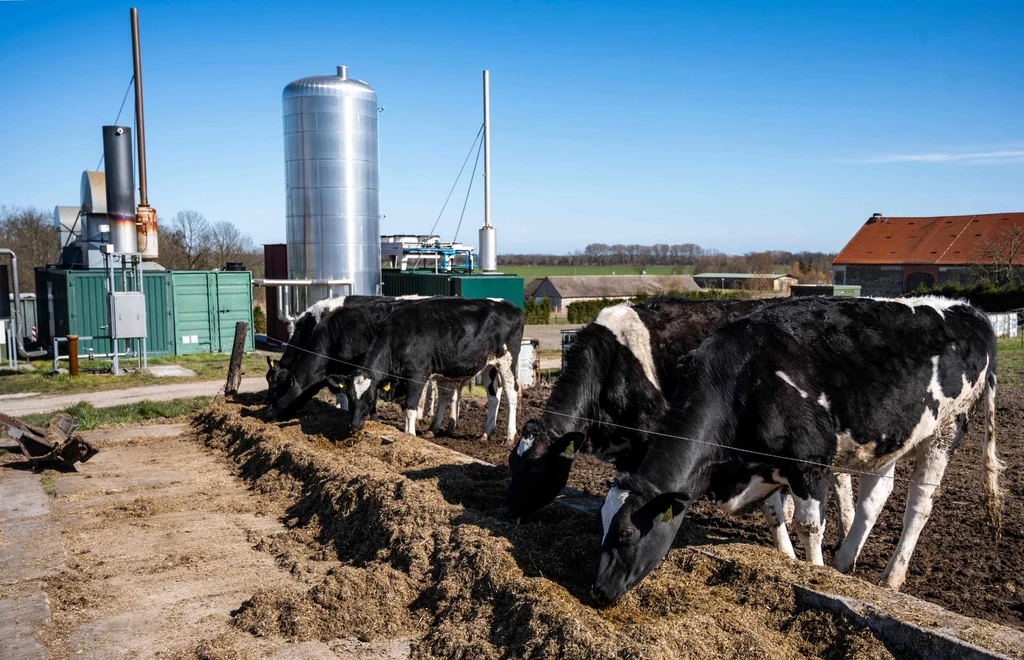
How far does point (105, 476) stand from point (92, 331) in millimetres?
14697

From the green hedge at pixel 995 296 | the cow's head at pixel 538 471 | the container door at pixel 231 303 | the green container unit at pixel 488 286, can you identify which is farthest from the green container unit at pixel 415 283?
the green hedge at pixel 995 296

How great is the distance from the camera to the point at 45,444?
38.3 ft

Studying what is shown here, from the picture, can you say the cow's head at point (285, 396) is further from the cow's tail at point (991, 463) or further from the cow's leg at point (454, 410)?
the cow's tail at point (991, 463)

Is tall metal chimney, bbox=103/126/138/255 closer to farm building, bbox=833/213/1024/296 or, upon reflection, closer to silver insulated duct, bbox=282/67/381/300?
silver insulated duct, bbox=282/67/381/300

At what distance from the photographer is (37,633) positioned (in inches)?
243

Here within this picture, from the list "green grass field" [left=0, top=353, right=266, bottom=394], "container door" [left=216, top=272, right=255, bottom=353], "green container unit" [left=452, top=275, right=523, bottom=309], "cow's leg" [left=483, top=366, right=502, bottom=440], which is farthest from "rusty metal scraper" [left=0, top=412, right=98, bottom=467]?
"container door" [left=216, top=272, right=255, bottom=353]

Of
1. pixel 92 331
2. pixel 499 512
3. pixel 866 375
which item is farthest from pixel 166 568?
pixel 92 331

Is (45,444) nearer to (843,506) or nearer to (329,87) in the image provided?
(843,506)

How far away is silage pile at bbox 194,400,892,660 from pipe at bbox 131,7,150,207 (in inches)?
673

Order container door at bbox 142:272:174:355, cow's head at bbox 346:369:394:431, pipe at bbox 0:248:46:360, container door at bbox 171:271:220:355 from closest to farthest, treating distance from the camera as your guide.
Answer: cow's head at bbox 346:369:394:431
pipe at bbox 0:248:46:360
container door at bbox 142:272:174:355
container door at bbox 171:271:220:355

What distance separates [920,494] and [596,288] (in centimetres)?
5118

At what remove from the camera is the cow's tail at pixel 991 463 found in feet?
24.3

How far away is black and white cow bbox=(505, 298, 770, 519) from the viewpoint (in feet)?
26.5

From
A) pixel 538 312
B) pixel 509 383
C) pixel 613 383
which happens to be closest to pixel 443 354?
pixel 509 383
